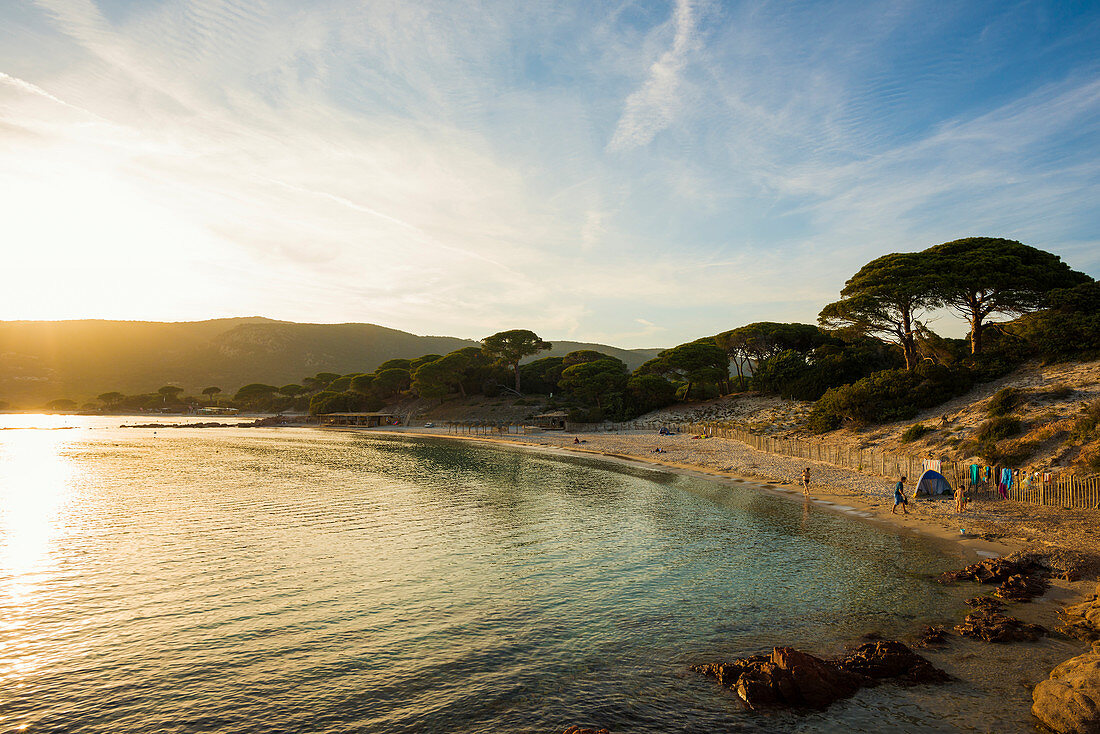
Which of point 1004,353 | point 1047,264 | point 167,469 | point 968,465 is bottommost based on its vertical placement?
point 167,469

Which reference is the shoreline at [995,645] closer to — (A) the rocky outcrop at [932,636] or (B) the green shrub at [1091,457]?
(A) the rocky outcrop at [932,636]

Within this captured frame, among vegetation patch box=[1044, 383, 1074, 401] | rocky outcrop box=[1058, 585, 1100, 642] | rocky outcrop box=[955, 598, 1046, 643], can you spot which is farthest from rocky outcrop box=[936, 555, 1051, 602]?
vegetation patch box=[1044, 383, 1074, 401]

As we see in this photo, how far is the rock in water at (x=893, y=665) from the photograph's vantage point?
10.2 meters

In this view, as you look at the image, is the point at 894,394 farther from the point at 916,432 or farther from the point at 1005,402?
the point at 1005,402

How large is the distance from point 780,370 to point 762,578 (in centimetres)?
5331

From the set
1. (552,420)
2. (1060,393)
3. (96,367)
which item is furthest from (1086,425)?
(96,367)

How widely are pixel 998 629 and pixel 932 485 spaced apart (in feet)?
57.8

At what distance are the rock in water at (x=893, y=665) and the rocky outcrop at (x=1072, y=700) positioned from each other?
1.58 m

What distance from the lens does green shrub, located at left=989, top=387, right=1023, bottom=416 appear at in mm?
32312

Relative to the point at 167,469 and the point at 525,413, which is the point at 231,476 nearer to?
the point at 167,469

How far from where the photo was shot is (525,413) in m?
93.3

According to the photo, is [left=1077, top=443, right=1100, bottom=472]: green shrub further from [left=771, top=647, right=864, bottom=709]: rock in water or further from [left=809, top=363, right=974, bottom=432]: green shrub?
[left=771, top=647, right=864, bottom=709]: rock in water

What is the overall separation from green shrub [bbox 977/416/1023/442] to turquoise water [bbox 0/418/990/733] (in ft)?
40.4

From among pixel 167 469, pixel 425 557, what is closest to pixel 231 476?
pixel 167 469
